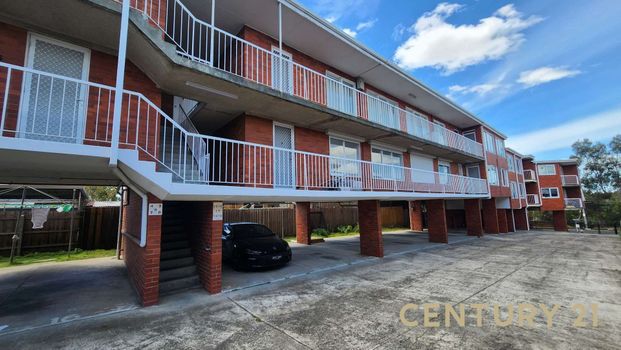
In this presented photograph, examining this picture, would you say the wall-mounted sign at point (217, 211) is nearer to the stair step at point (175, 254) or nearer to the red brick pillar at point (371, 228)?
the stair step at point (175, 254)

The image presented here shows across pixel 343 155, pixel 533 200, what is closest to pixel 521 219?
pixel 533 200

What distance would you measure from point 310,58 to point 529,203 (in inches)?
1272

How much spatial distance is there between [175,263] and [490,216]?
21.3m

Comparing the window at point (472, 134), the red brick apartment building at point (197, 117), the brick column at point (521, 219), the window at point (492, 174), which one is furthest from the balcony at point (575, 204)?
the red brick apartment building at point (197, 117)

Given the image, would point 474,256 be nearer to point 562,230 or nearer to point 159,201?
point 159,201

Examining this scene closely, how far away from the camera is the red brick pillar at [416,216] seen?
69.9ft

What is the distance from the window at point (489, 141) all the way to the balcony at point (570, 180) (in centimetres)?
2177

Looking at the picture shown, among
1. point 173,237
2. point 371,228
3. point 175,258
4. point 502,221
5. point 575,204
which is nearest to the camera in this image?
point 175,258

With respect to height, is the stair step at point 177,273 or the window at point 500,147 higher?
the window at point 500,147

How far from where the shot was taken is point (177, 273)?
261 inches

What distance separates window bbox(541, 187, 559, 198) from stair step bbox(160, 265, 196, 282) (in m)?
38.6

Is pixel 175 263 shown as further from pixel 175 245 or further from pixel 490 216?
pixel 490 216

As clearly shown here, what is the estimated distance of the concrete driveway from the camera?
3.88 m

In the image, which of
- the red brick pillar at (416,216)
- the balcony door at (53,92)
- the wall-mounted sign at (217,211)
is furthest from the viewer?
the red brick pillar at (416,216)
